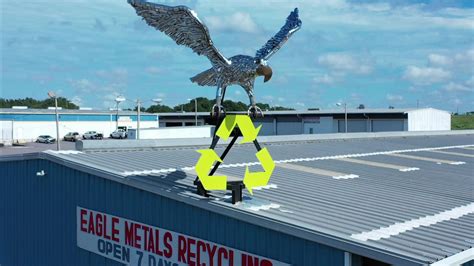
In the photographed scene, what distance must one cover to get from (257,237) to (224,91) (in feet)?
9.58

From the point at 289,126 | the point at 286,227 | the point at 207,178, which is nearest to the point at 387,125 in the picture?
the point at 289,126

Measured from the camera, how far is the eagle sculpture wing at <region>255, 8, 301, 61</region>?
34.3 ft

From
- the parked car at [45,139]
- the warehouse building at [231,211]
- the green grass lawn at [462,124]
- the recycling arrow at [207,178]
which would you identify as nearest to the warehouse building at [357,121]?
the parked car at [45,139]

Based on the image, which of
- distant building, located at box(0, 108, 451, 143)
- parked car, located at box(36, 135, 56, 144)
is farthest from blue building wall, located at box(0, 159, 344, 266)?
parked car, located at box(36, 135, 56, 144)

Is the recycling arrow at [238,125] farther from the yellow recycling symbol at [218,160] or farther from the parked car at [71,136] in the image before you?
the parked car at [71,136]

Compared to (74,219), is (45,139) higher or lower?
lower

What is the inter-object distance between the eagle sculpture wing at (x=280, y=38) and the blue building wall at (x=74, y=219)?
3.37 metres

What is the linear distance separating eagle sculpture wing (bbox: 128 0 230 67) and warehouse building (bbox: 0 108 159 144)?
53.5 m

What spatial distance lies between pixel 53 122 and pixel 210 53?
219 feet

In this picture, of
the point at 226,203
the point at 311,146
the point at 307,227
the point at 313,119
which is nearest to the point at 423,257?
the point at 307,227

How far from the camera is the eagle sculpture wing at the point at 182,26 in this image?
9.78 m

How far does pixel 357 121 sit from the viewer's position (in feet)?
192

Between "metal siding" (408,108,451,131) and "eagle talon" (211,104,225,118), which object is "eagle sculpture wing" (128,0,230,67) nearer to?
"eagle talon" (211,104,225,118)

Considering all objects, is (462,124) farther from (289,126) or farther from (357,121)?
(289,126)
